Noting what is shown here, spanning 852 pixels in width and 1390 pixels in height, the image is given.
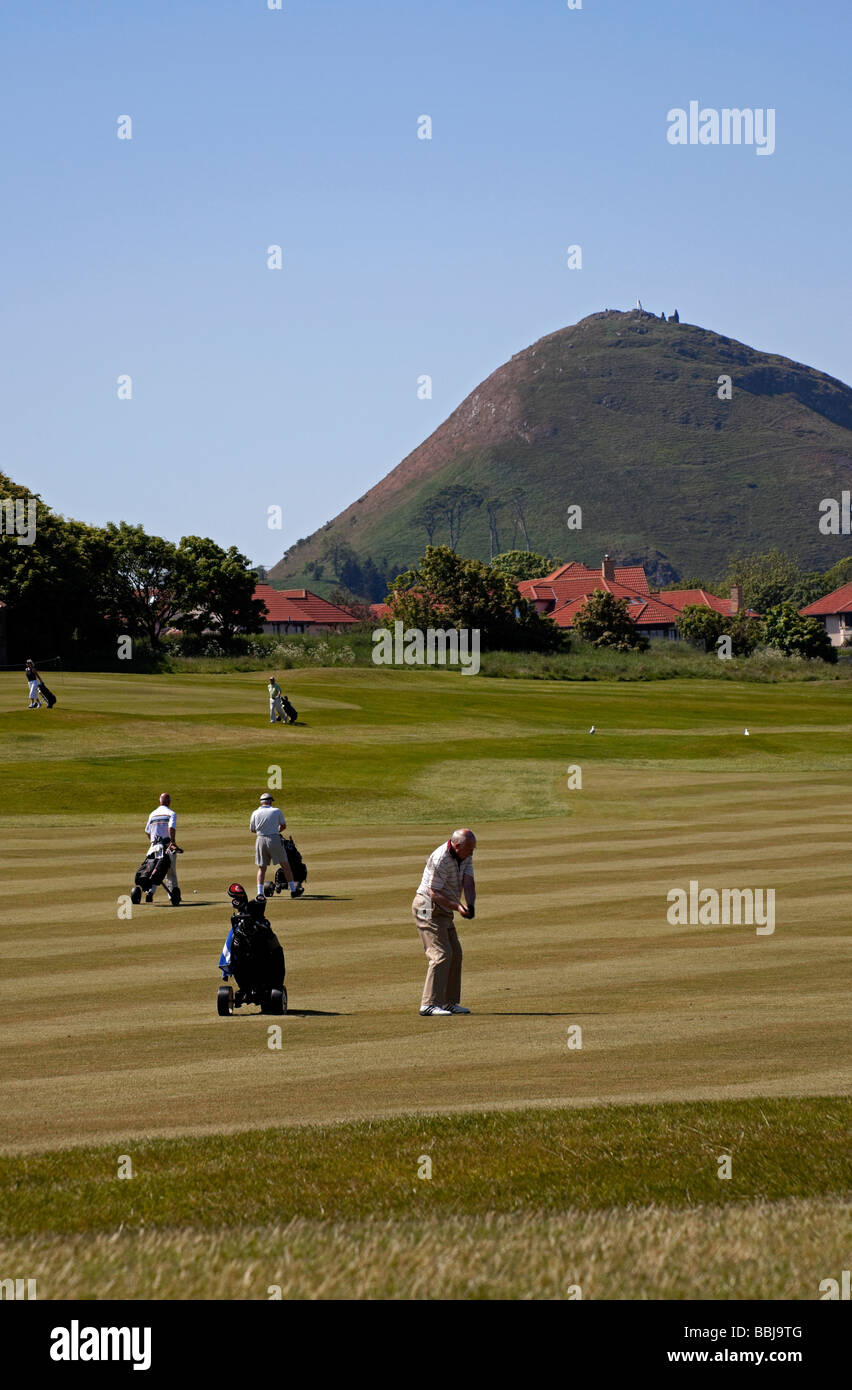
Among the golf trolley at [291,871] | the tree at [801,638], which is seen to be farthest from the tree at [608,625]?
the golf trolley at [291,871]

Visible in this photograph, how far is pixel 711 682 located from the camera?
118m

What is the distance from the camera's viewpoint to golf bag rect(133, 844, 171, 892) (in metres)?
27.6

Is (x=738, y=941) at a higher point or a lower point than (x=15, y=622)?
lower

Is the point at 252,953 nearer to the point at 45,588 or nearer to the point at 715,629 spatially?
the point at 45,588

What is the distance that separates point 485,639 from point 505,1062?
117m

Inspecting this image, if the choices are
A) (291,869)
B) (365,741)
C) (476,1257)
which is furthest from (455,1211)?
(365,741)

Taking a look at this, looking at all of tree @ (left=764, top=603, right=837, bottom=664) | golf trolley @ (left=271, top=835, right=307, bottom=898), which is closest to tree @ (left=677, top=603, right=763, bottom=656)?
tree @ (left=764, top=603, right=837, bottom=664)

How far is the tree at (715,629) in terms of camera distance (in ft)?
514

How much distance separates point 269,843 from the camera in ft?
94.1

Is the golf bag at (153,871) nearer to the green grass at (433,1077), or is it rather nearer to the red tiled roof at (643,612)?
the green grass at (433,1077)

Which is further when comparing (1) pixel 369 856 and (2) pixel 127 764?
(2) pixel 127 764
